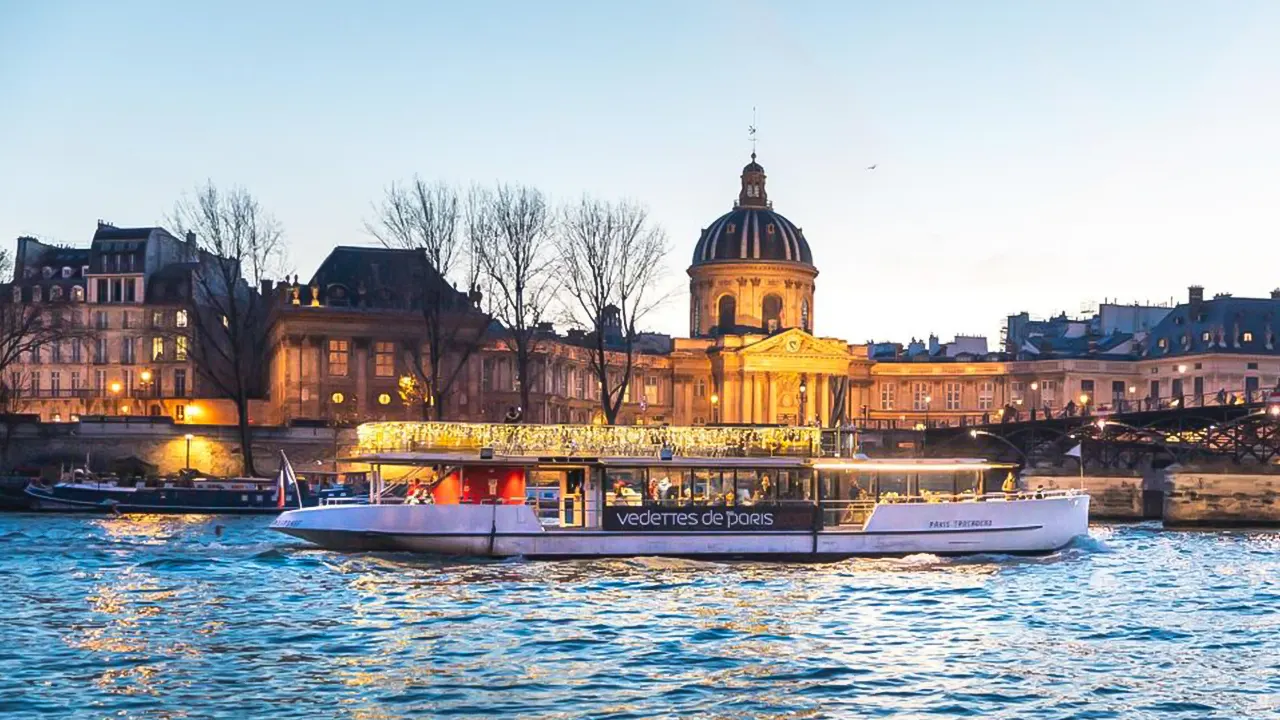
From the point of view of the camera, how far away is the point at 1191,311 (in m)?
126

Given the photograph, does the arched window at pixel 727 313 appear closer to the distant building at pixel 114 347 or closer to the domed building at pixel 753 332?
the domed building at pixel 753 332

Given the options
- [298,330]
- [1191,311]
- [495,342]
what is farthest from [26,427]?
[1191,311]

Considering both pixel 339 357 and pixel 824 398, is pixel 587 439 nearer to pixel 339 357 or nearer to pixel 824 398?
pixel 339 357

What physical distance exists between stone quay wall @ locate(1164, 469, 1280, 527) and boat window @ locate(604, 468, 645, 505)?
3171 centimetres

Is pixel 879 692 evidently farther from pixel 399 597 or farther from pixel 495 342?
pixel 495 342

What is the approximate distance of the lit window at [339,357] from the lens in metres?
94.4

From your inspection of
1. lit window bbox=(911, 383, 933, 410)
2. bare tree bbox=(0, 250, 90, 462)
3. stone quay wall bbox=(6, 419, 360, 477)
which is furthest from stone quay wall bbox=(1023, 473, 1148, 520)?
lit window bbox=(911, 383, 933, 410)

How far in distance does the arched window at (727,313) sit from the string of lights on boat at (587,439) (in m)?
92.8

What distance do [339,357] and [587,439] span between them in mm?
50932

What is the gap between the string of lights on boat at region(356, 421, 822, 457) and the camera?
45.7m

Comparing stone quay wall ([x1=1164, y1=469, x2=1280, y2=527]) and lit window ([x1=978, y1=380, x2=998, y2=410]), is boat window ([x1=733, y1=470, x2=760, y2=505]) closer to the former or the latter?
stone quay wall ([x1=1164, y1=469, x2=1280, y2=527])

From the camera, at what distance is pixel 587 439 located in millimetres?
46000

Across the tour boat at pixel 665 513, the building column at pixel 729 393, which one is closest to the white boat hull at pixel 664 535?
the tour boat at pixel 665 513

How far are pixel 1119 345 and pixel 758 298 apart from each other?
28994 mm
